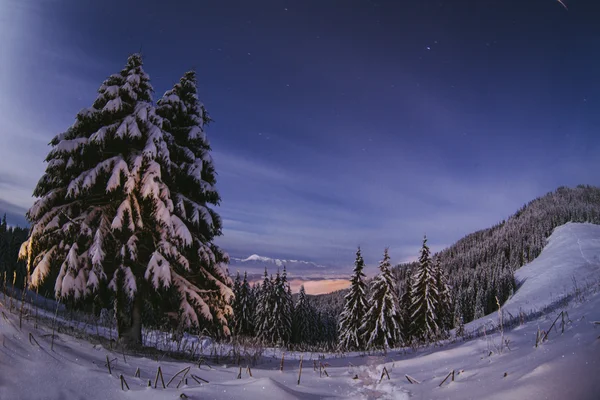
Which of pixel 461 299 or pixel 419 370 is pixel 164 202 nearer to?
pixel 419 370

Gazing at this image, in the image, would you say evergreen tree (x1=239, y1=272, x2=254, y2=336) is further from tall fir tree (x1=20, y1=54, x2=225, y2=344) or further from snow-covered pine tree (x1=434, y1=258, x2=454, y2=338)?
tall fir tree (x1=20, y1=54, x2=225, y2=344)

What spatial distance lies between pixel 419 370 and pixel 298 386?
1.97m

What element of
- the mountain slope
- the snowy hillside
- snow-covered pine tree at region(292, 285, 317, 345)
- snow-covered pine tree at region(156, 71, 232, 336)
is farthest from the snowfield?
the snowy hillside

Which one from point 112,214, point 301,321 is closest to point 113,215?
point 112,214

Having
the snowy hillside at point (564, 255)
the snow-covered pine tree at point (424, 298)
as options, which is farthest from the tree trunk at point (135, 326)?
the snowy hillside at point (564, 255)

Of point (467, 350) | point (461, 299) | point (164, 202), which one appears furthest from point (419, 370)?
point (461, 299)

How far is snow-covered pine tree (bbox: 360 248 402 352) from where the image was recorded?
91.4 feet

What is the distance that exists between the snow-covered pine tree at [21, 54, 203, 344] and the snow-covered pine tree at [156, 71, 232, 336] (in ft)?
1.42

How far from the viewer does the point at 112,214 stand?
9.59 meters

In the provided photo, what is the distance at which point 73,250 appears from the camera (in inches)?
336

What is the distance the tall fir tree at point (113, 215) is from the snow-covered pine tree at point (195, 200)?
0.37 metres

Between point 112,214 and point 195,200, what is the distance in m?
2.93

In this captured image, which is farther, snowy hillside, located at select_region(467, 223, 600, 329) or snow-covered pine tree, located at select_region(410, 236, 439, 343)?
snowy hillside, located at select_region(467, 223, 600, 329)

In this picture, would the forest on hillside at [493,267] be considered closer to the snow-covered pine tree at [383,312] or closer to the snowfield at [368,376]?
the snow-covered pine tree at [383,312]
